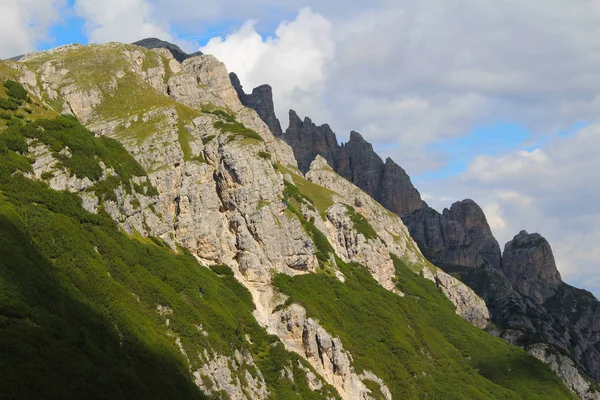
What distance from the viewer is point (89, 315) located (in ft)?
245

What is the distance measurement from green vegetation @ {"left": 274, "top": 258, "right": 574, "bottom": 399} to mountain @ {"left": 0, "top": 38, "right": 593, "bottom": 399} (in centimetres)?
58

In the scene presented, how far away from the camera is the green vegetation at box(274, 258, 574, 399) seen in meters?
138

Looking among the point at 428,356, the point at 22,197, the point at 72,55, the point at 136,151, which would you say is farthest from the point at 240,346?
the point at 72,55

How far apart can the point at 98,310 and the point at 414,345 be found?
3756 inches

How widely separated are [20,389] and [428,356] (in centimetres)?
11938

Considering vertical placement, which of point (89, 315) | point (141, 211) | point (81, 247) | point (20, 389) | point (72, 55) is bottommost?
point (20, 389)

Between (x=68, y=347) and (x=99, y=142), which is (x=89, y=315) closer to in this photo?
(x=68, y=347)

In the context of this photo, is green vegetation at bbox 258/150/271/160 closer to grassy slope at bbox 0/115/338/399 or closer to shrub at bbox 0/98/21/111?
grassy slope at bbox 0/115/338/399

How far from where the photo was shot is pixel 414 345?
155500 mm

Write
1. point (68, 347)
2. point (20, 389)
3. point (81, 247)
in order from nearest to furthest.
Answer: point (20, 389), point (68, 347), point (81, 247)

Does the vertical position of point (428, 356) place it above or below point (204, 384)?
above

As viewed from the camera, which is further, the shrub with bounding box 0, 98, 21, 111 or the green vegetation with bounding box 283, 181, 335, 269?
the green vegetation with bounding box 283, 181, 335, 269

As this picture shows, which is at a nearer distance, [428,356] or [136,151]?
[136,151]

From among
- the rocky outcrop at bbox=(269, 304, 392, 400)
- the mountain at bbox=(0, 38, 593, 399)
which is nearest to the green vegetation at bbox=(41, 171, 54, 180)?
the mountain at bbox=(0, 38, 593, 399)
